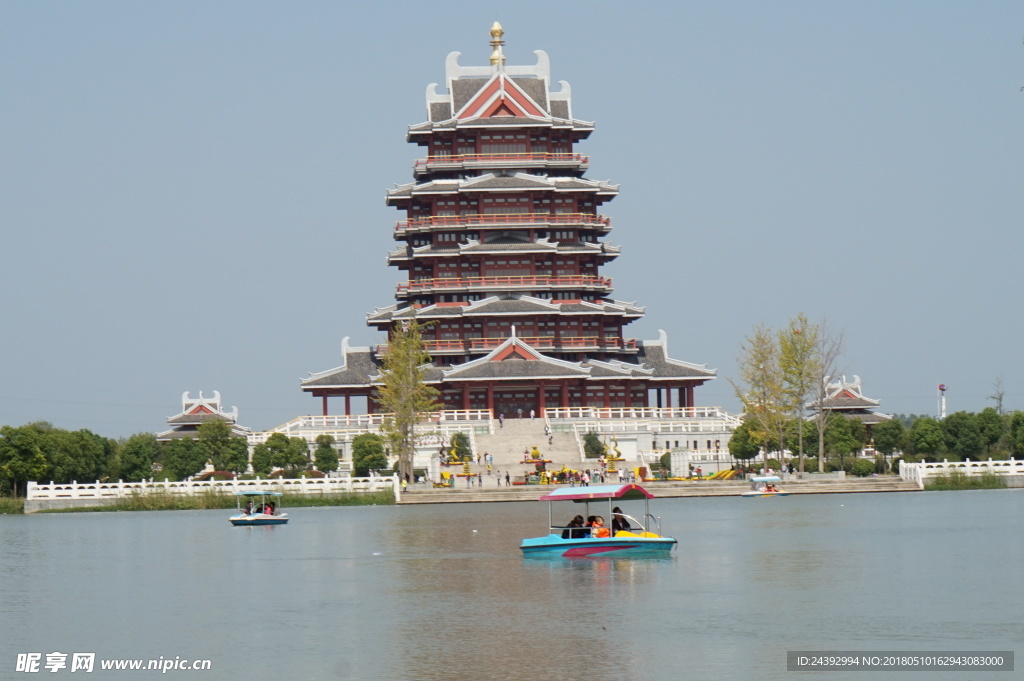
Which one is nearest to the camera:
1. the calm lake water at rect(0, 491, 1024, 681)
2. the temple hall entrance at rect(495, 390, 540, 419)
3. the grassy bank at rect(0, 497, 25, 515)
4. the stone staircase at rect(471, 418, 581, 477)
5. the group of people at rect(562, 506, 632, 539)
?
the calm lake water at rect(0, 491, 1024, 681)

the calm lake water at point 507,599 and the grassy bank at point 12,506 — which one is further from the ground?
the grassy bank at point 12,506

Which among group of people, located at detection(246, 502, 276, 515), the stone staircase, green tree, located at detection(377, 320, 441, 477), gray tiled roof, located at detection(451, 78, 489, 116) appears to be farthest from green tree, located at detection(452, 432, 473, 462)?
gray tiled roof, located at detection(451, 78, 489, 116)

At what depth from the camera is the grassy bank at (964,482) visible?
7725cm

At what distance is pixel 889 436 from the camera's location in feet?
293

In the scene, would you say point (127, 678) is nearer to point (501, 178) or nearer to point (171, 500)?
point (171, 500)

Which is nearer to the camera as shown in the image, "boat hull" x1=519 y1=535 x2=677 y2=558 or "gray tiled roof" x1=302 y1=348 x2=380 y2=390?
"boat hull" x1=519 y1=535 x2=677 y2=558

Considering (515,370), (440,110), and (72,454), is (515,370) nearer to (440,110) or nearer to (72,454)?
(440,110)

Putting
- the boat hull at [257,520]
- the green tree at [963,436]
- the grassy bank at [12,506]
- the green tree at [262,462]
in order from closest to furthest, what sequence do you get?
the boat hull at [257,520]
the grassy bank at [12,506]
the green tree at [262,462]
the green tree at [963,436]

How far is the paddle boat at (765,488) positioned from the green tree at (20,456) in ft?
113

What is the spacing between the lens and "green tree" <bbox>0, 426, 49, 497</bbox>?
77062mm

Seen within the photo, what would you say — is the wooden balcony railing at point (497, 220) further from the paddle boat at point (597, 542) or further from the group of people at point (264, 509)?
the paddle boat at point (597, 542)

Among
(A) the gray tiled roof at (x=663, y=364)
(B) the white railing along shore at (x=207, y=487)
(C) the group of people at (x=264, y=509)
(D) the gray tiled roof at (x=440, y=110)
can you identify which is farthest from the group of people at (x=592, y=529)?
(D) the gray tiled roof at (x=440, y=110)

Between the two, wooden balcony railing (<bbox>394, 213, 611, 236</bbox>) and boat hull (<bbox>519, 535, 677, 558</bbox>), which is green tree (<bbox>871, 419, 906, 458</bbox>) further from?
boat hull (<bbox>519, 535, 677, 558</bbox>)

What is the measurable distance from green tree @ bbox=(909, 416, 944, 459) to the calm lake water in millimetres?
26503
